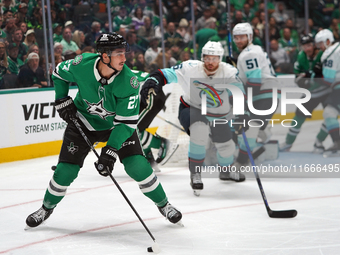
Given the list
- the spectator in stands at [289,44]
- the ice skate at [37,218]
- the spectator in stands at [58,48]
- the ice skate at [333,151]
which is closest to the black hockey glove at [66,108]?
the ice skate at [37,218]

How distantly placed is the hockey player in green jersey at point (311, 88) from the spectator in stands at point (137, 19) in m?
2.17

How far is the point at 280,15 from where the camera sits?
8836 millimetres

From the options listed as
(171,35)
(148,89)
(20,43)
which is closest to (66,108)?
(148,89)

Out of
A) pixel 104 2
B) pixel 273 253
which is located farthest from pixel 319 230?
pixel 104 2

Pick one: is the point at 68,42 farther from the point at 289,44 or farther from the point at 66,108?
the point at 289,44

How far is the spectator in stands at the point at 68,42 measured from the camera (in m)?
5.85

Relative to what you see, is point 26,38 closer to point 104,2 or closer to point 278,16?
point 104,2

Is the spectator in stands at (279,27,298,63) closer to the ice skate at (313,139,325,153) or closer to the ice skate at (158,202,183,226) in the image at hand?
the ice skate at (313,139,325,153)

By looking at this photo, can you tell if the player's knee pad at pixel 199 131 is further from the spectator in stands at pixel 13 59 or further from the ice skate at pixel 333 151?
the spectator in stands at pixel 13 59

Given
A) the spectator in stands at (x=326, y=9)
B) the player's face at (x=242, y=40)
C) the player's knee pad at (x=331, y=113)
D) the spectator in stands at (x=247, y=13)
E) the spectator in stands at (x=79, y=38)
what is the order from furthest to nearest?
1. the spectator in stands at (x=326, y=9)
2. the spectator in stands at (x=247, y=13)
3. the spectator in stands at (x=79, y=38)
4. the player's knee pad at (x=331, y=113)
5. the player's face at (x=242, y=40)

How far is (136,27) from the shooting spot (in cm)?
668

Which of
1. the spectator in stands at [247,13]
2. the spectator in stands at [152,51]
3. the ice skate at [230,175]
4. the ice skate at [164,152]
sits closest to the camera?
the ice skate at [230,175]

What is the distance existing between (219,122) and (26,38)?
2.72 m

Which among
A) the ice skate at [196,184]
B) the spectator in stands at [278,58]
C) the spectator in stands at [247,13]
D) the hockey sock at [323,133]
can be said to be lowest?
the hockey sock at [323,133]
